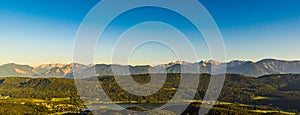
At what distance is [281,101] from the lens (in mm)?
117688

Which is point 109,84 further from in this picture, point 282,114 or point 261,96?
point 282,114

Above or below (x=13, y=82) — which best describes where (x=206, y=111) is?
below

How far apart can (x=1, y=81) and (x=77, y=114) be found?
5306 inches

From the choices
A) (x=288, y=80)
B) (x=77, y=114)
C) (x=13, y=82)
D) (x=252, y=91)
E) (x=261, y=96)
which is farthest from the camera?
(x=13, y=82)

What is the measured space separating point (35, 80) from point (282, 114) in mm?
146762

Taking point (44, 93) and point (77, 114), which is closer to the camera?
point (77, 114)

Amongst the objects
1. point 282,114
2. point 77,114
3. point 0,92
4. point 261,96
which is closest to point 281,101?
point 261,96

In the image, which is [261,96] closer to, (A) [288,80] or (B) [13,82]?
(A) [288,80]

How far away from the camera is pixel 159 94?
469ft

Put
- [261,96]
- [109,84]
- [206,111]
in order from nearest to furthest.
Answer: [206,111]
[261,96]
[109,84]

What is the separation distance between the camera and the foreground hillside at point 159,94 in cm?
10581

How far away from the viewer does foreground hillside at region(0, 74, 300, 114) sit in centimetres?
10581

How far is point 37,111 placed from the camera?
93688 mm

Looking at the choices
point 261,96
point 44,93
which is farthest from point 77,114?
point 261,96
